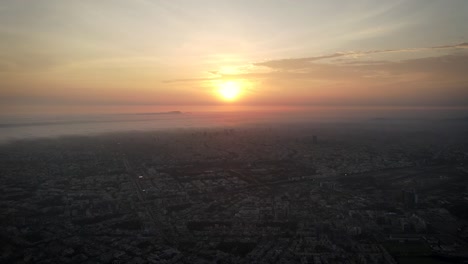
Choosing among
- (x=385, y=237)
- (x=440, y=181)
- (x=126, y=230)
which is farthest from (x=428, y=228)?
(x=126, y=230)

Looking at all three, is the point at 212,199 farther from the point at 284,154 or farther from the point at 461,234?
the point at 284,154

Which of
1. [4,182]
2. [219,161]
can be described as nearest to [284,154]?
[219,161]

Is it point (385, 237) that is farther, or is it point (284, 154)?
point (284, 154)

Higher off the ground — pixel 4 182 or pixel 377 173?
pixel 4 182

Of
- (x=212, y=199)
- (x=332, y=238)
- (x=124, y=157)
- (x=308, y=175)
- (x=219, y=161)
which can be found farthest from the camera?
(x=124, y=157)

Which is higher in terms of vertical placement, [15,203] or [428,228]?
[15,203]

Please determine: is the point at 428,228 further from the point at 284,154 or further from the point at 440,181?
the point at 284,154

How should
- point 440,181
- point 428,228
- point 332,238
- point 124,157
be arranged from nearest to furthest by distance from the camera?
point 332,238 → point 428,228 → point 440,181 → point 124,157
